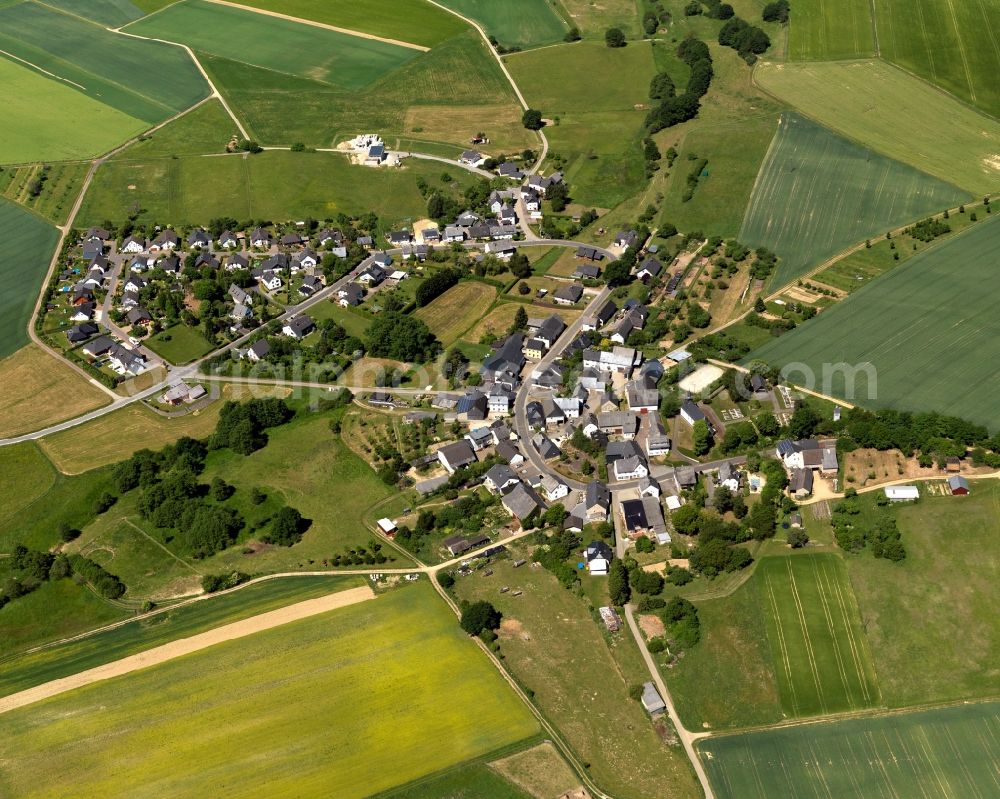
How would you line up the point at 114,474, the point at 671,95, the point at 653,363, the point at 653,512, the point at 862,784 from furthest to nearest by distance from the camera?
the point at 671,95
the point at 653,363
the point at 114,474
the point at 653,512
the point at 862,784

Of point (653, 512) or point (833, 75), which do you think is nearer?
point (653, 512)

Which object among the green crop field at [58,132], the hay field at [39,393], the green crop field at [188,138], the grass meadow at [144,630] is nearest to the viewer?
the grass meadow at [144,630]

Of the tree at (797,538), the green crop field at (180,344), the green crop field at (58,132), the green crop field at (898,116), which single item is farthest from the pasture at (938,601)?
the green crop field at (58,132)

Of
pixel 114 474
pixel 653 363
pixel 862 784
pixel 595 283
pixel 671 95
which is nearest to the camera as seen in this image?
pixel 862 784

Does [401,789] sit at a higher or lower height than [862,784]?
lower

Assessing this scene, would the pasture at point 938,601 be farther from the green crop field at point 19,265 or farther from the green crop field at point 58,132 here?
the green crop field at point 58,132

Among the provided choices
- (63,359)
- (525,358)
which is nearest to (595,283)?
(525,358)

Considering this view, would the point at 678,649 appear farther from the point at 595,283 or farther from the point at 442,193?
the point at 442,193

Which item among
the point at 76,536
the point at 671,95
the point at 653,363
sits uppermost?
the point at 671,95
